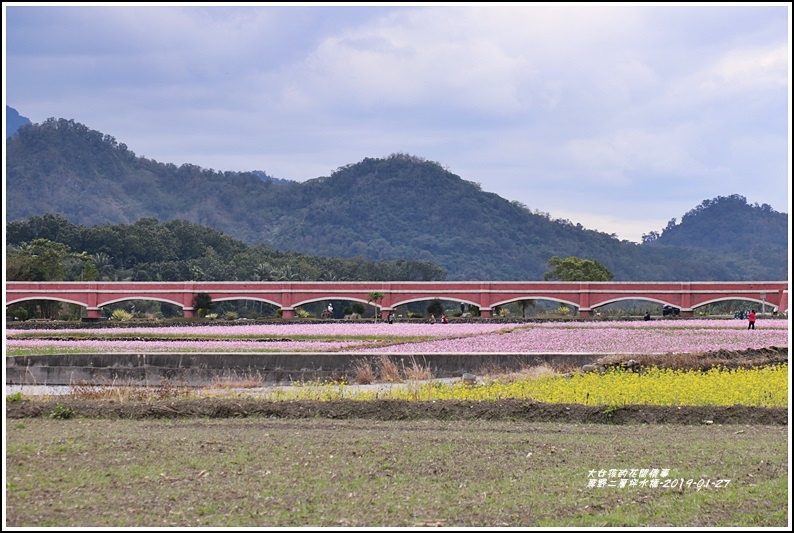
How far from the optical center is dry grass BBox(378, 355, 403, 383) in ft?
61.2

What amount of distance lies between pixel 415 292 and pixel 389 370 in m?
47.8

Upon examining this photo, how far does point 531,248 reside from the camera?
650ft

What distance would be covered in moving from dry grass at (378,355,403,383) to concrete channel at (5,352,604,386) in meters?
0.15

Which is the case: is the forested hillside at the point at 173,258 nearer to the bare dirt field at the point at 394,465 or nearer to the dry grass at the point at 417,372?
the dry grass at the point at 417,372

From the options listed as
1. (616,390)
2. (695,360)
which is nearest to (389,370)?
(616,390)

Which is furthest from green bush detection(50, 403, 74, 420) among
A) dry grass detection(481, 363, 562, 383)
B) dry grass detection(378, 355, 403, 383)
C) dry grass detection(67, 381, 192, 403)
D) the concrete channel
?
dry grass detection(481, 363, 562, 383)

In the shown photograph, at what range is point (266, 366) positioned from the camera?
19938 mm

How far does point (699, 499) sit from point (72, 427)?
6.93 meters

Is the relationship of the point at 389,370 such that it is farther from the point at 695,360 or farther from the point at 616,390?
the point at 695,360

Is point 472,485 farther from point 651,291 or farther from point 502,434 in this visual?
point 651,291

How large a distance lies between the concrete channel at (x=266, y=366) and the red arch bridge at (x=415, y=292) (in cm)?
4568

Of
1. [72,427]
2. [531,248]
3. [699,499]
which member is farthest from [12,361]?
[531,248]

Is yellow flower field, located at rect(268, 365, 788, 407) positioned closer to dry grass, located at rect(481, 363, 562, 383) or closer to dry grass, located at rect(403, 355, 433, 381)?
dry grass, located at rect(481, 363, 562, 383)

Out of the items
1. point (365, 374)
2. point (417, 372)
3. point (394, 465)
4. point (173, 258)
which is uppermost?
point (173, 258)
